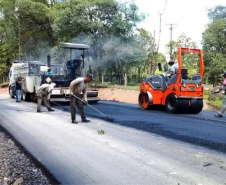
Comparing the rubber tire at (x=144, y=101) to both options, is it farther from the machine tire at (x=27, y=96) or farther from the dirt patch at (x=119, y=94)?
the machine tire at (x=27, y=96)

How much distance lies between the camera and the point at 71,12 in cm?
2448

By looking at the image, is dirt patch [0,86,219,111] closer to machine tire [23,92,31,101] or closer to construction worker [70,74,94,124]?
machine tire [23,92,31,101]

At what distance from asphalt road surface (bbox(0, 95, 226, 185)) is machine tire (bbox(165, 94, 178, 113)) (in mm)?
1473

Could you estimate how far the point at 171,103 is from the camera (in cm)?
1129

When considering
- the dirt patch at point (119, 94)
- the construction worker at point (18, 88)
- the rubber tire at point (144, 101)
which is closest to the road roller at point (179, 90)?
the rubber tire at point (144, 101)

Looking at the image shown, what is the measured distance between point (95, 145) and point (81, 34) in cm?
1982

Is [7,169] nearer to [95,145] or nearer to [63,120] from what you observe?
[95,145]

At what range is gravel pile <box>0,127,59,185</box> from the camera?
4301 millimetres

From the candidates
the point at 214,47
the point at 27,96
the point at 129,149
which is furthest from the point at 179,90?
the point at 214,47

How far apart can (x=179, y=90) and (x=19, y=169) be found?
23.5 ft

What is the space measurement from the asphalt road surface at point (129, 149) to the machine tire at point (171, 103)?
147cm

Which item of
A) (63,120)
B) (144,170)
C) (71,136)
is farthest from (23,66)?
(144,170)

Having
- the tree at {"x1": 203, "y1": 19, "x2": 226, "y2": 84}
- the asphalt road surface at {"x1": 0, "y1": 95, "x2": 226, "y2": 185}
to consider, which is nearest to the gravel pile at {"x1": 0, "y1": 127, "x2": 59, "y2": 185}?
the asphalt road surface at {"x1": 0, "y1": 95, "x2": 226, "y2": 185}

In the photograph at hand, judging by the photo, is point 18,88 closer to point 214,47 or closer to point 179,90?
point 179,90
